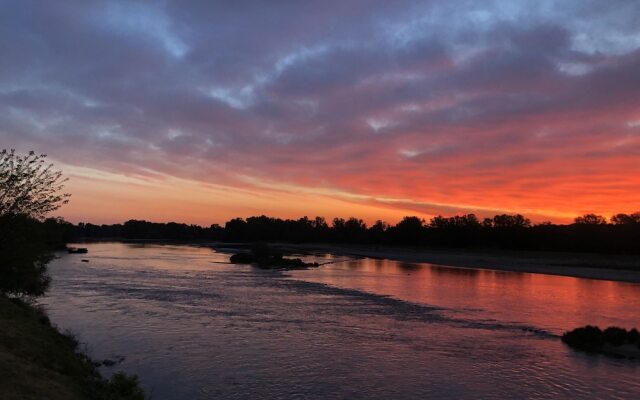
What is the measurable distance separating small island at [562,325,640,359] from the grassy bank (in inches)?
622

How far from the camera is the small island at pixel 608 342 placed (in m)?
18.9

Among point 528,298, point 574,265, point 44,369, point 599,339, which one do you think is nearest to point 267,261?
point 528,298

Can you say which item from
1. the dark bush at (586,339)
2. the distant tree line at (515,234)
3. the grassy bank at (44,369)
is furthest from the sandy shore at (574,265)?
the grassy bank at (44,369)

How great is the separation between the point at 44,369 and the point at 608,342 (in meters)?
18.8

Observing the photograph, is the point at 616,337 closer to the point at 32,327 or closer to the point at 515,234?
the point at 32,327

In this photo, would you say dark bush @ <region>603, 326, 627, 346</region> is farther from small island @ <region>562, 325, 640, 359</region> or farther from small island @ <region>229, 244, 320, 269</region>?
small island @ <region>229, 244, 320, 269</region>

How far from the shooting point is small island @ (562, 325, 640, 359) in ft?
61.9

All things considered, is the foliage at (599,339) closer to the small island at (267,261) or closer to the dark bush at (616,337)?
the dark bush at (616,337)

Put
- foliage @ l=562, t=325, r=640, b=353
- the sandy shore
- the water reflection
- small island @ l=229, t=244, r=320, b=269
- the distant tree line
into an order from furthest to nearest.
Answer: the distant tree line, small island @ l=229, t=244, r=320, b=269, the sandy shore, the water reflection, foliage @ l=562, t=325, r=640, b=353

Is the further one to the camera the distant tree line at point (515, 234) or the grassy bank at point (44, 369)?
the distant tree line at point (515, 234)

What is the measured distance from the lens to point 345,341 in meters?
20.1

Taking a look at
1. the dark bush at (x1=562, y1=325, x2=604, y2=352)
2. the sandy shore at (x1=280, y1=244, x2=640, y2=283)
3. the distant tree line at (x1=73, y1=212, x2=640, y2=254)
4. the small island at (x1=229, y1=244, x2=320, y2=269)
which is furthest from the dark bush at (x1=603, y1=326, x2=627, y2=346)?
the distant tree line at (x1=73, y1=212, x2=640, y2=254)

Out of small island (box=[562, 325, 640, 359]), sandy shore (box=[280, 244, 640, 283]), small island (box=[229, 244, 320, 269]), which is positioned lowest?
small island (box=[562, 325, 640, 359])

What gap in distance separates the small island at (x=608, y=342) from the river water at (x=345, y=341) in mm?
760
